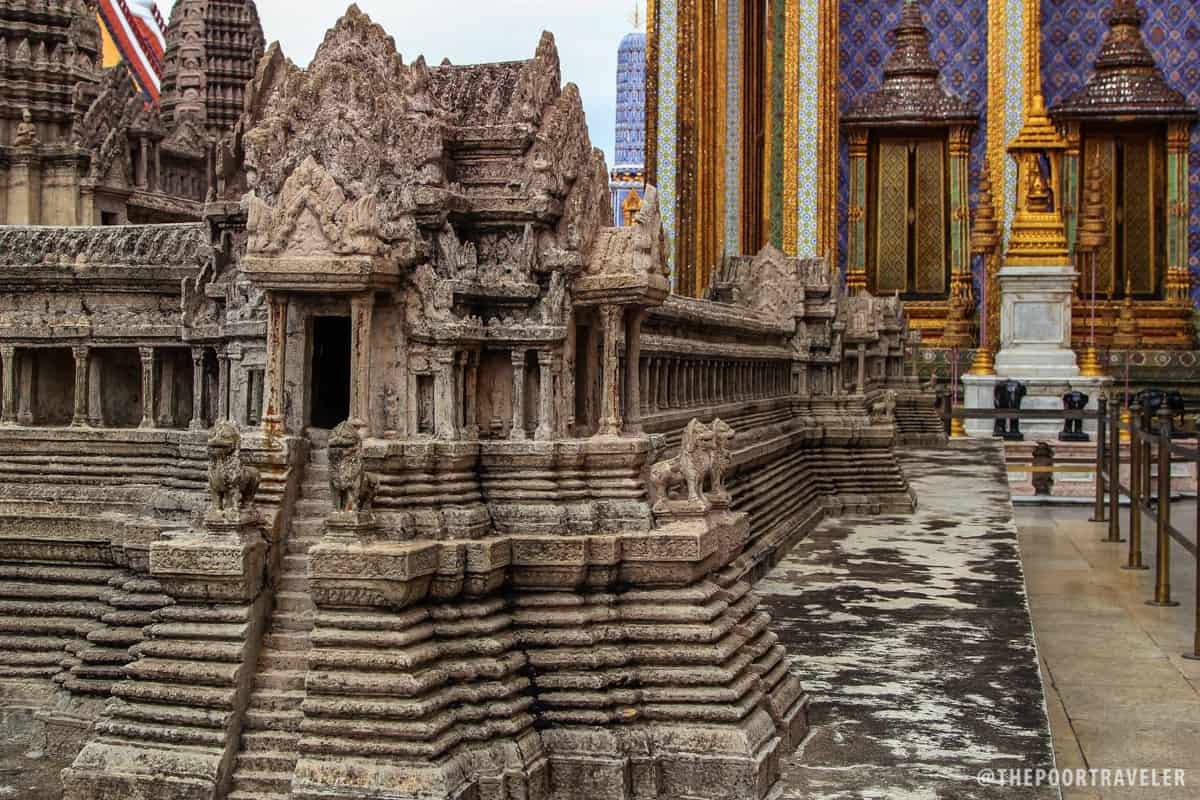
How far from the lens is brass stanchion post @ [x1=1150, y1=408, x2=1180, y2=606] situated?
12641mm

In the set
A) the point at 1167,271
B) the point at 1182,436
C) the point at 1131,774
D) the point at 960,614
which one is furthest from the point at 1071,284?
the point at 1131,774

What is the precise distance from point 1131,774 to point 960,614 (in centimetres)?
266

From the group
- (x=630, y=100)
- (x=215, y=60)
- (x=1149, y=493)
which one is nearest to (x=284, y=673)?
(x=1149, y=493)

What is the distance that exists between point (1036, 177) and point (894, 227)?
16.1 feet

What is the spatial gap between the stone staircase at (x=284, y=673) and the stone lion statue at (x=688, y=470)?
163cm

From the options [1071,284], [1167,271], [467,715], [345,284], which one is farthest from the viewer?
[1167,271]

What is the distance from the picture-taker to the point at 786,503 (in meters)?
14.8

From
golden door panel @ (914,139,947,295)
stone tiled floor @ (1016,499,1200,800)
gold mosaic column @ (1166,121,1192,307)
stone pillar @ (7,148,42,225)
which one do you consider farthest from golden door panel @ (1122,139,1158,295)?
stone pillar @ (7,148,42,225)

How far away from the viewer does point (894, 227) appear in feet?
113

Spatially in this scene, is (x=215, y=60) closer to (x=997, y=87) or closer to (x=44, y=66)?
(x=44, y=66)

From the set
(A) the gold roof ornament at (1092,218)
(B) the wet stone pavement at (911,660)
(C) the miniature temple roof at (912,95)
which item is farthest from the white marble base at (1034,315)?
(B) the wet stone pavement at (911,660)

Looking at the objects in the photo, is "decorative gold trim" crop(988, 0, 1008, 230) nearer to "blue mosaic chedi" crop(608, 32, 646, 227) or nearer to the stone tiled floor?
the stone tiled floor

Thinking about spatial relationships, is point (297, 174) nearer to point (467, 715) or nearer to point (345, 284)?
point (345, 284)

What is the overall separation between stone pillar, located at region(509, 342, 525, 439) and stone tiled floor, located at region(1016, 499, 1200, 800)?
330 cm
